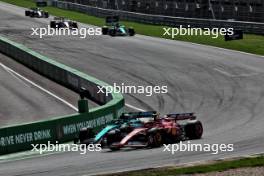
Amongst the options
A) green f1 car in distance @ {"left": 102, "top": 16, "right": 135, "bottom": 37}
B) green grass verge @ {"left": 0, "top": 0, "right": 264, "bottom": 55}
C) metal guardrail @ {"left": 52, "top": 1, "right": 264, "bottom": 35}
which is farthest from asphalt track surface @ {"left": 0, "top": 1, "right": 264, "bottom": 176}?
metal guardrail @ {"left": 52, "top": 1, "right": 264, "bottom": 35}

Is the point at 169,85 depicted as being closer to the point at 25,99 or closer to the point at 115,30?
the point at 25,99

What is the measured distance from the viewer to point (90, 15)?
8369cm

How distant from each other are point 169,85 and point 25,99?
272 inches

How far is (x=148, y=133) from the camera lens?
1867 cm

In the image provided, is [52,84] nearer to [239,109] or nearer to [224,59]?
[224,59]

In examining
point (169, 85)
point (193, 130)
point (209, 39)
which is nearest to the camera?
point (193, 130)

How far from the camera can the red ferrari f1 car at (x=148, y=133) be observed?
61.7 feet

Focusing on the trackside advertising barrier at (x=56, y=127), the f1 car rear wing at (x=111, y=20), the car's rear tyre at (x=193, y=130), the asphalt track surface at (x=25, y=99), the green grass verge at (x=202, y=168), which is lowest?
the asphalt track surface at (x=25, y=99)

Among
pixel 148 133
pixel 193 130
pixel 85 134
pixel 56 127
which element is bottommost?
pixel 56 127

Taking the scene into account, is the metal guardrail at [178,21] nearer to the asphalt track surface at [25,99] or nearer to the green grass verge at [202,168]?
the asphalt track surface at [25,99]

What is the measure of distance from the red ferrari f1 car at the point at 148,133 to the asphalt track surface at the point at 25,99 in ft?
32.0

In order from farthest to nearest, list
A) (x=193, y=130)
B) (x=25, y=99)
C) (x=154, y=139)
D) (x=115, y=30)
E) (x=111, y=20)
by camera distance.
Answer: (x=115, y=30)
(x=111, y=20)
(x=25, y=99)
(x=193, y=130)
(x=154, y=139)

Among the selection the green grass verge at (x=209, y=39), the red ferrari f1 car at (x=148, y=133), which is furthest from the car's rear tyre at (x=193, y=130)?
the green grass verge at (x=209, y=39)

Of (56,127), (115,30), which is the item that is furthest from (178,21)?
(56,127)
